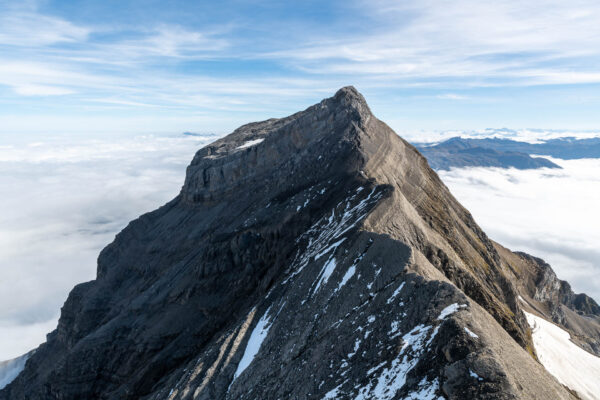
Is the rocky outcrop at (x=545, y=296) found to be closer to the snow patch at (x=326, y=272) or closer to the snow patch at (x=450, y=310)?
the snow patch at (x=326, y=272)

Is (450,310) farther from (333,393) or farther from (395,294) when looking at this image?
(333,393)

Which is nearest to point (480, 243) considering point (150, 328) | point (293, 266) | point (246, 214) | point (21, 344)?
point (293, 266)

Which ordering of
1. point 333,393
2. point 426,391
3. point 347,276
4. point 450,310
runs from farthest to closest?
point 347,276
point 333,393
point 450,310
point 426,391

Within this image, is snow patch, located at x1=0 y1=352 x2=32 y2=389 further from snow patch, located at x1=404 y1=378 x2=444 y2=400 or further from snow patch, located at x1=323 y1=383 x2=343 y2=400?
snow patch, located at x1=404 y1=378 x2=444 y2=400

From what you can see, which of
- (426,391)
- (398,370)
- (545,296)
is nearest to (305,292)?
(398,370)

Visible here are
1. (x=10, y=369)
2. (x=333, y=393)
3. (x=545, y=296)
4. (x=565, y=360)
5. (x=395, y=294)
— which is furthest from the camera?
(x=10, y=369)

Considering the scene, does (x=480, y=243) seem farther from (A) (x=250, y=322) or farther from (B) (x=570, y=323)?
(B) (x=570, y=323)

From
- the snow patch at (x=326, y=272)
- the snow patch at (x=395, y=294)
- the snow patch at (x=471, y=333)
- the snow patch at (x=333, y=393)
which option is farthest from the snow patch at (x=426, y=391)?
the snow patch at (x=326, y=272)
